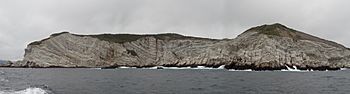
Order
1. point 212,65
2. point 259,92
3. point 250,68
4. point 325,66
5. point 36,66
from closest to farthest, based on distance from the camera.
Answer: point 259,92, point 250,68, point 325,66, point 212,65, point 36,66

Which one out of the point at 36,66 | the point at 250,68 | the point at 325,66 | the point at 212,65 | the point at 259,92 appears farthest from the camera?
the point at 36,66

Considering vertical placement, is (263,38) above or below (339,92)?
above

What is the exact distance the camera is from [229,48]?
7151 inches

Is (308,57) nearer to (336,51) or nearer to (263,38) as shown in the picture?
(263,38)

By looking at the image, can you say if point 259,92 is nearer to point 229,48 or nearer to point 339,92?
point 339,92

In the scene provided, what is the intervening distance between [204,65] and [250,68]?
34.3 meters

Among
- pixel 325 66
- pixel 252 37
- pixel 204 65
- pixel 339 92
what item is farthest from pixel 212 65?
pixel 339 92

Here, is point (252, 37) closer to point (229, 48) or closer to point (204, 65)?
point (229, 48)

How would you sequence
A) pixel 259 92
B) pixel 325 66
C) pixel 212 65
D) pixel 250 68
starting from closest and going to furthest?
pixel 259 92, pixel 250 68, pixel 325 66, pixel 212 65

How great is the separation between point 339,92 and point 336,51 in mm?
147807

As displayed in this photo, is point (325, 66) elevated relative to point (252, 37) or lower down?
lower down

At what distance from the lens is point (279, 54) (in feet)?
516

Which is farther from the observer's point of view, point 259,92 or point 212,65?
point 212,65

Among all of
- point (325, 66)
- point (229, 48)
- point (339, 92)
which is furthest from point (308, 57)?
point (339, 92)
